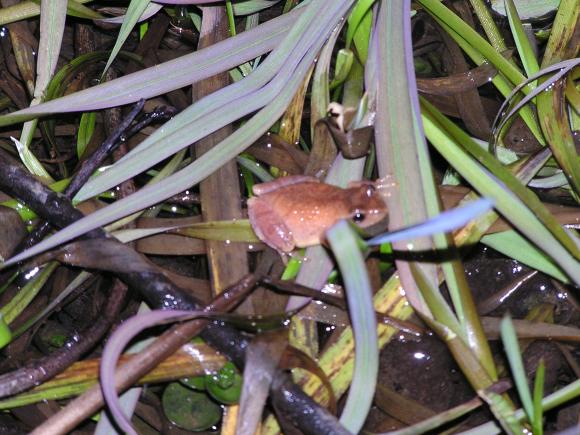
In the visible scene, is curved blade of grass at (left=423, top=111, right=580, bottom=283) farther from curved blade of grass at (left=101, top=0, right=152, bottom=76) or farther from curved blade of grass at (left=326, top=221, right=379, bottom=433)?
curved blade of grass at (left=101, top=0, right=152, bottom=76)

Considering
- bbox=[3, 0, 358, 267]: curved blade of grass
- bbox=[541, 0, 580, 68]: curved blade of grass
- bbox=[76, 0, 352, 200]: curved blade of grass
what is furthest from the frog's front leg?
bbox=[541, 0, 580, 68]: curved blade of grass

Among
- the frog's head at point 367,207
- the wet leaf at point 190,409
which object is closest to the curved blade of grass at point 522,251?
the frog's head at point 367,207

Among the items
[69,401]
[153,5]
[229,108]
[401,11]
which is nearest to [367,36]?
Answer: [401,11]

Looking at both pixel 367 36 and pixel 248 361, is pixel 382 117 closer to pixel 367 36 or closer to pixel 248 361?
pixel 367 36

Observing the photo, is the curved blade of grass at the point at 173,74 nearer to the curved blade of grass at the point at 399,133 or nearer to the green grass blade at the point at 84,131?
the green grass blade at the point at 84,131

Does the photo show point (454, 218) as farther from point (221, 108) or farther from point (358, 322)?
point (221, 108)

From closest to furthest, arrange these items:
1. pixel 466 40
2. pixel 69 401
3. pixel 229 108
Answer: pixel 69 401
pixel 229 108
pixel 466 40
